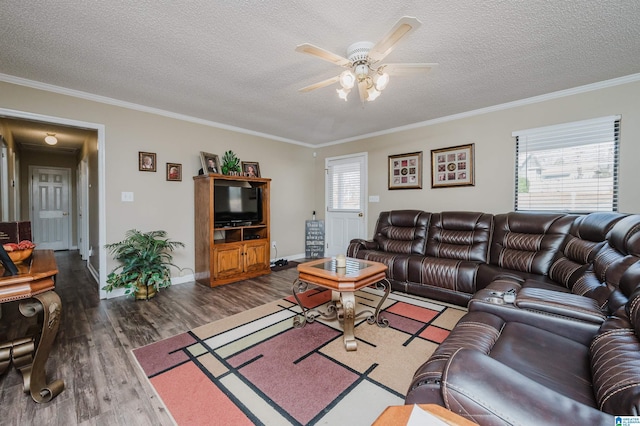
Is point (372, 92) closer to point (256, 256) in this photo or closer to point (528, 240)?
point (528, 240)

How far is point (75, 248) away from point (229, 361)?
A: 7.24 meters

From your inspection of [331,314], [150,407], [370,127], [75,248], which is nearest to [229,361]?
[150,407]

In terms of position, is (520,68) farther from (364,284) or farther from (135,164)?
(135,164)

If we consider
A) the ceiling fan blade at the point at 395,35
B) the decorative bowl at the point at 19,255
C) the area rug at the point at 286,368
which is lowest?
the area rug at the point at 286,368

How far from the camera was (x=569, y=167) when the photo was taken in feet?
10.6

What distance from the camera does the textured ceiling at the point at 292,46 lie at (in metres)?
1.81

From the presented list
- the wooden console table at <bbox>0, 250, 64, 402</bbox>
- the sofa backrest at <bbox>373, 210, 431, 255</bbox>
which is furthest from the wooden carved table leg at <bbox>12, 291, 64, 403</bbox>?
the sofa backrest at <bbox>373, 210, 431, 255</bbox>

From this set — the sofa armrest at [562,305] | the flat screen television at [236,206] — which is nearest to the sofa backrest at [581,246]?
the sofa armrest at [562,305]

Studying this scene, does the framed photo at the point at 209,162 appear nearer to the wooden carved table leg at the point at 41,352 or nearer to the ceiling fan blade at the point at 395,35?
the wooden carved table leg at the point at 41,352

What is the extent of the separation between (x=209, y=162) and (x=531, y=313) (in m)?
4.11

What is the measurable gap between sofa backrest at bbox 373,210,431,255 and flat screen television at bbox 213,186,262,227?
2.05 metres

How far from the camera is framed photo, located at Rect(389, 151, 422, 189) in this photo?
4.44 m

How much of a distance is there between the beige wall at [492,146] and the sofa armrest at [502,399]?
11.2ft

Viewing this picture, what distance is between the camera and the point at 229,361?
6.48ft
